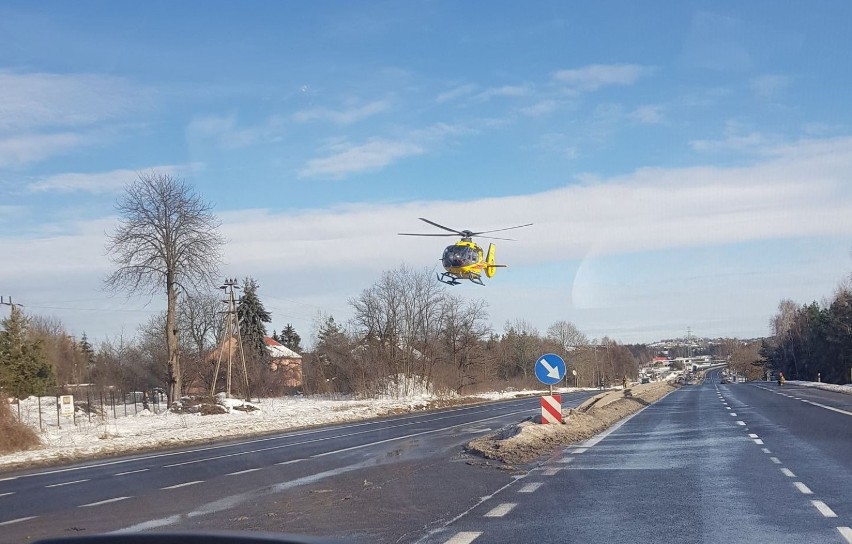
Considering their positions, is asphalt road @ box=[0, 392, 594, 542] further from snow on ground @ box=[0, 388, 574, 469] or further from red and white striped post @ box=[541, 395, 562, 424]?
snow on ground @ box=[0, 388, 574, 469]

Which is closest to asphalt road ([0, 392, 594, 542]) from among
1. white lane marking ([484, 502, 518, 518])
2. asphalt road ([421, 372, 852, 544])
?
white lane marking ([484, 502, 518, 518])

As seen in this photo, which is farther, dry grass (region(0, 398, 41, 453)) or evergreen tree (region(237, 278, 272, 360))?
evergreen tree (region(237, 278, 272, 360))

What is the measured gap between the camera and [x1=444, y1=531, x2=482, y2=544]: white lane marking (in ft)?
29.6

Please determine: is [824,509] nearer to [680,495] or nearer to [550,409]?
[680,495]

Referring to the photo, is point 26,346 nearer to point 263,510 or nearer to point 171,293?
point 171,293

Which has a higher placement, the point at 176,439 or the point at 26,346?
the point at 26,346

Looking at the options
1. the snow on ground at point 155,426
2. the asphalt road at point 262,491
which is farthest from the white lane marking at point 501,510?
the snow on ground at point 155,426

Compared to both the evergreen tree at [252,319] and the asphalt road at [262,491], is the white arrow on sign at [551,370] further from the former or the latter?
the evergreen tree at [252,319]

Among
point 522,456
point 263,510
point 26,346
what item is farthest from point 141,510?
point 26,346

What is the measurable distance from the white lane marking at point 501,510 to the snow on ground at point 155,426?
17.0 meters

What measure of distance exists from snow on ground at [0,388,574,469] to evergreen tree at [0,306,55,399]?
3164mm

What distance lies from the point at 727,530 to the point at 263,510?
19.6 ft

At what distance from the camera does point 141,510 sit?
1262 centimetres

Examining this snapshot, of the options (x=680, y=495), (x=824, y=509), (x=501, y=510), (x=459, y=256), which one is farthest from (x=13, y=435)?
(x=824, y=509)
